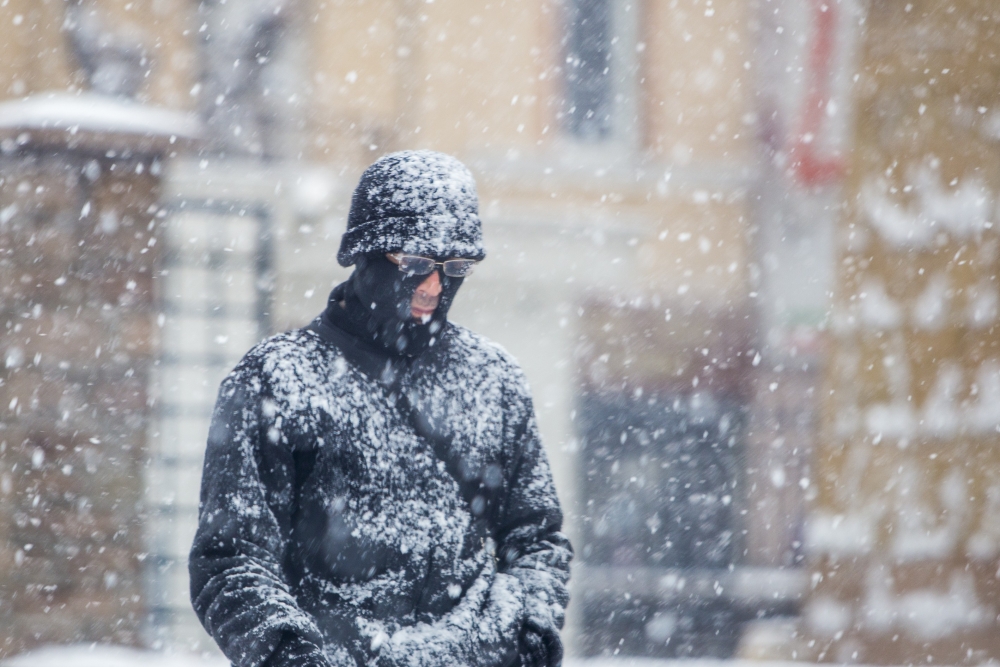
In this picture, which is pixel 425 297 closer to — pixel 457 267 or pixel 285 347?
pixel 457 267

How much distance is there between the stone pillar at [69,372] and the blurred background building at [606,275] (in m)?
0.01

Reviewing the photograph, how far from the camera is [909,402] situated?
4465 mm

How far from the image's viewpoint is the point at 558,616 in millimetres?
2051

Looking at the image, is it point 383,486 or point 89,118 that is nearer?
point 383,486

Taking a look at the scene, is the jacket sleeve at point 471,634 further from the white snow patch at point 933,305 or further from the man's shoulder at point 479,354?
the white snow patch at point 933,305

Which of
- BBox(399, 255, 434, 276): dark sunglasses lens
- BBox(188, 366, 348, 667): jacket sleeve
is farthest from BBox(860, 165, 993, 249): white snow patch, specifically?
BBox(188, 366, 348, 667): jacket sleeve

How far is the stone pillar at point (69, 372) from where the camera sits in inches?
165

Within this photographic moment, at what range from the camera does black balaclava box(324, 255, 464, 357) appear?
1.99 metres

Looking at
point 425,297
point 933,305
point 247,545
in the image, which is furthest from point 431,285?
point 933,305

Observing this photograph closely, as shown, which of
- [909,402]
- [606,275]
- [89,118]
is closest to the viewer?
[89,118]

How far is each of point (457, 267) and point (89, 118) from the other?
9.87 feet

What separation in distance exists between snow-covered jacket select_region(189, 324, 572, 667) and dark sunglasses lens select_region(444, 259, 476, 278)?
0.18 meters

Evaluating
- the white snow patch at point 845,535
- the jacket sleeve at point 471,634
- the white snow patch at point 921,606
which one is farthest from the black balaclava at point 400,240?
the white snow patch at point 921,606

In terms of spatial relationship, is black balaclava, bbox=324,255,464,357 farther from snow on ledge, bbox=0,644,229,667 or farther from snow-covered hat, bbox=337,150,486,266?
snow on ledge, bbox=0,644,229,667
